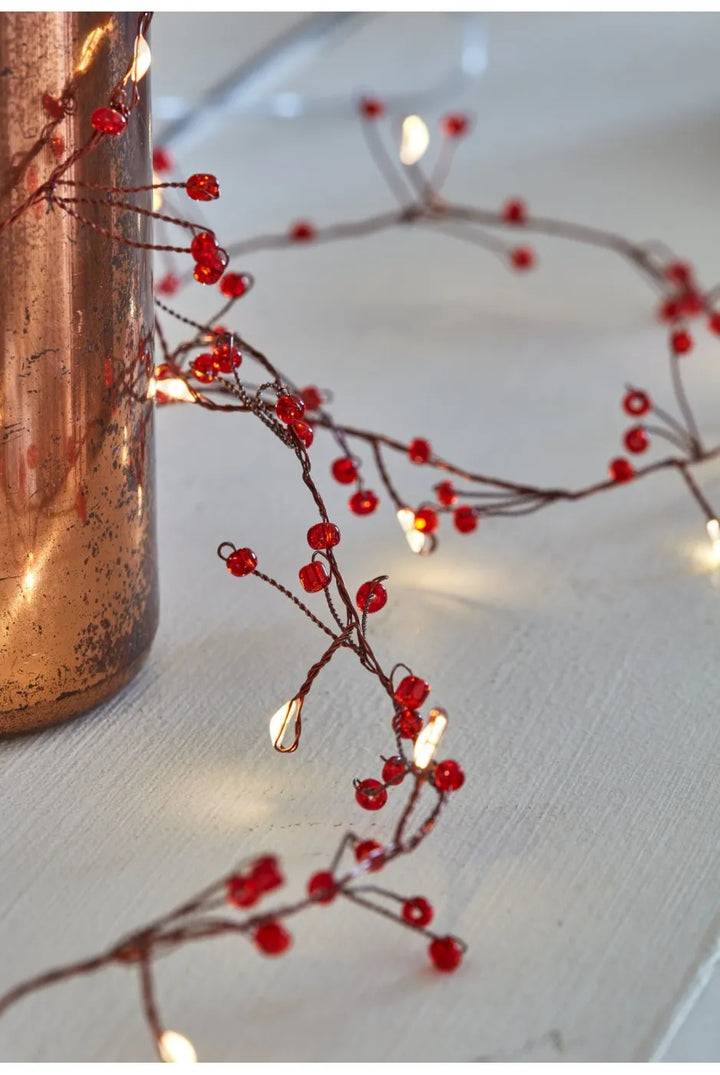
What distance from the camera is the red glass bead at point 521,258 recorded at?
0.80 m

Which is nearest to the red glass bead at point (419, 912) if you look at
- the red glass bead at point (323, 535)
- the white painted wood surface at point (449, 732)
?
the white painted wood surface at point (449, 732)

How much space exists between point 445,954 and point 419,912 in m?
0.01

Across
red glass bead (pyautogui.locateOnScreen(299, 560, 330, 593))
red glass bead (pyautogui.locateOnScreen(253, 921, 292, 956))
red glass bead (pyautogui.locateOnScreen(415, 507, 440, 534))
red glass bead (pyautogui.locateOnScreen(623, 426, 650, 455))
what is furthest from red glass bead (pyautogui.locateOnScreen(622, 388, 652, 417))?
red glass bead (pyautogui.locateOnScreen(253, 921, 292, 956))

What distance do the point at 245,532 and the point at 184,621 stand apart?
0.07 metres

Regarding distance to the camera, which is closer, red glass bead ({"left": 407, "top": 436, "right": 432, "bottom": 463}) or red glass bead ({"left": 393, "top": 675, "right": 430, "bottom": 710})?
red glass bead ({"left": 393, "top": 675, "right": 430, "bottom": 710})

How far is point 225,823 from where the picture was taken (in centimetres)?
41

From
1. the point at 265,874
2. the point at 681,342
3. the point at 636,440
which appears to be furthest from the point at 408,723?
the point at 681,342

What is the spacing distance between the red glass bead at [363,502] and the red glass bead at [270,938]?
0.75ft

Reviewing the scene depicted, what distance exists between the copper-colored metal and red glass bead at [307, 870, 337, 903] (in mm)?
120

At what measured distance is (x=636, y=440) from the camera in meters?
0.59

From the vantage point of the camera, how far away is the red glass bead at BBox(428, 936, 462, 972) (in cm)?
36

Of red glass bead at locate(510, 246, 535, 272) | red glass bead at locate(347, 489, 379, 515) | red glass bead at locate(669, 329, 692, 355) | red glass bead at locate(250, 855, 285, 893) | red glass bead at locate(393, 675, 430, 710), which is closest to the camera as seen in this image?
red glass bead at locate(250, 855, 285, 893)

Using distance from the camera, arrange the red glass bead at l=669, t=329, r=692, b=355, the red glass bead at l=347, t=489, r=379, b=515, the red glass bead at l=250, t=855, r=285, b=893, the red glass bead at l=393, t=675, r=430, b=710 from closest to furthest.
Result: the red glass bead at l=250, t=855, r=285, b=893 < the red glass bead at l=393, t=675, r=430, b=710 < the red glass bead at l=347, t=489, r=379, b=515 < the red glass bead at l=669, t=329, r=692, b=355

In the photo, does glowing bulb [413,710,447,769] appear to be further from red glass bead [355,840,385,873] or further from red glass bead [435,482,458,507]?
red glass bead [435,482,458,507]
